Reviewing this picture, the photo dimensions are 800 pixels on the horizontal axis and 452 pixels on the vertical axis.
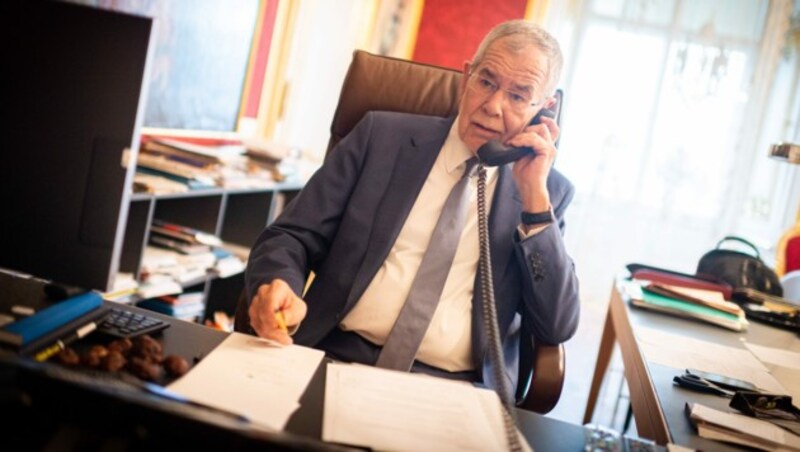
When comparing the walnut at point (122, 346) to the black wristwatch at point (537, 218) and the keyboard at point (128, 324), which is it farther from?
the black wristwatch at point (537, 218)

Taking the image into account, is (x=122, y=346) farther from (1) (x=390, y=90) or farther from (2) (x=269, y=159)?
(2) (x=269, y=159)

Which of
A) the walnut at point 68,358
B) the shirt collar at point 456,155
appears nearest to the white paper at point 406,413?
the walnut at point 68,358

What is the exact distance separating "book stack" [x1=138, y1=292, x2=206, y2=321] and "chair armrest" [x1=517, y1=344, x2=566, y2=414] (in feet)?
4.54

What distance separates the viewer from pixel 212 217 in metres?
2.76

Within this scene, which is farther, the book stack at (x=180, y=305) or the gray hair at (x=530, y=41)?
the book stack at (x=180, y=305)

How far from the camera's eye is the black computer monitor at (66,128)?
1.58m

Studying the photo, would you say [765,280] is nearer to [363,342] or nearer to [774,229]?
[363,342]

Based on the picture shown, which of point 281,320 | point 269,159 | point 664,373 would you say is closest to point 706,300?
point 664,373

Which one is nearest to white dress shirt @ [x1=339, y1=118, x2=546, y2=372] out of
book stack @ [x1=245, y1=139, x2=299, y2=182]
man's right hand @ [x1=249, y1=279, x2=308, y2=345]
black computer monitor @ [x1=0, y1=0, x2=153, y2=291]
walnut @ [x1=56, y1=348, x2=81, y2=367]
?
man's right hand @ [x1=249, y1=279, x2=308, y2=345]

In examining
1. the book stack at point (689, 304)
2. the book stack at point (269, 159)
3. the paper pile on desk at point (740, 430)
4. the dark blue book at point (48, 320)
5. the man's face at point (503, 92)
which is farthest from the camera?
the book stack at point (269, 159)

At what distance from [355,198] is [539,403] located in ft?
1.84

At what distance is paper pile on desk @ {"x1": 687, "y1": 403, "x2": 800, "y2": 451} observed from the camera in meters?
→ 1.11

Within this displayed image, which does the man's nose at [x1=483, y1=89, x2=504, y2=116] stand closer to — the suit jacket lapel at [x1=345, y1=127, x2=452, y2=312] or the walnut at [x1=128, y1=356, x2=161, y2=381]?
the suit jacket lapel at [x1=345, y1=127, x2=452, y2=312]

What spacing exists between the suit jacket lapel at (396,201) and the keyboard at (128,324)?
1.71 feet
